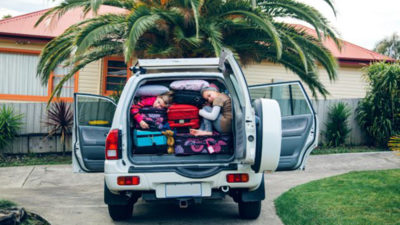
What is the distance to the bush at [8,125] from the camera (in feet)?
39.4

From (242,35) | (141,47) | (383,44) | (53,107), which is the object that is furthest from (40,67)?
(383,44)

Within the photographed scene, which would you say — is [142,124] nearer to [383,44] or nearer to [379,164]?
[379,164]

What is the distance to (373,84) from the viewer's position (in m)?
13.2

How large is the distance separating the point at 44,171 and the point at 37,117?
109 inches

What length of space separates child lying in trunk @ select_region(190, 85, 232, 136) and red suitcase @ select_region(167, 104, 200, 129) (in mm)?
114

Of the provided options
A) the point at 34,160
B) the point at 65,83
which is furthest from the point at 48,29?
the point at 34,160

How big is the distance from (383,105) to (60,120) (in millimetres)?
8567

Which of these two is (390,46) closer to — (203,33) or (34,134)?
(203,33)

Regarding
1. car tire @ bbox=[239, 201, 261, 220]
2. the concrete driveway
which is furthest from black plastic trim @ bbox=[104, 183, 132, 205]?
car tire @ bbox=[239, 201, 261, 220]

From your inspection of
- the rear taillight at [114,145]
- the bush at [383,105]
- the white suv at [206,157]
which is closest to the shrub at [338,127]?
the bush at [383,105]

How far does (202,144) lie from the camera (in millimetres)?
5441

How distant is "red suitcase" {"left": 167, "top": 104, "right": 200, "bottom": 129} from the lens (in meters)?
5.83

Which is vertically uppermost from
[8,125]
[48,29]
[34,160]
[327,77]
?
[48,29]

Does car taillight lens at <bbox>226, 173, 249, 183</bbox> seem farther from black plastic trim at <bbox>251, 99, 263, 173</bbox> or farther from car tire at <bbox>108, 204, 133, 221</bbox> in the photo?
car tire at <bbox>108, 204, 133, 221</bbox>
